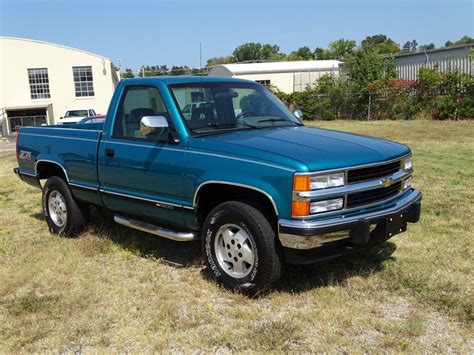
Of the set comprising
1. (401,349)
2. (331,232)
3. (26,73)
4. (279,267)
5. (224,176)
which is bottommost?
(401,349)

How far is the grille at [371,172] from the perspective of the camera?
4188 mm

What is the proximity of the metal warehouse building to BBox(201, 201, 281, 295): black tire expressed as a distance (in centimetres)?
2330

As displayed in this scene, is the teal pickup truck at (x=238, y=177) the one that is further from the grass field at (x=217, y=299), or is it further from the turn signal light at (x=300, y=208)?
the grass field at (x=217, y=299)

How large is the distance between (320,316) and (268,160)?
1.30 metres

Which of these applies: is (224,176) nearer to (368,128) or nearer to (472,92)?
(368,128)

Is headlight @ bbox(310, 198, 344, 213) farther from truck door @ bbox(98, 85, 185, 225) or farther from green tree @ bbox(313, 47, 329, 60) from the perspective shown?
green tree @ bbox(313, 47, 329, 60)

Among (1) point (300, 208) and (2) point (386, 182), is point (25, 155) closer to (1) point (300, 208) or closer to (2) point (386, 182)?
(1) point (300, 208)

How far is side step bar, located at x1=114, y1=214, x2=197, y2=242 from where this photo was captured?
16.1 feet

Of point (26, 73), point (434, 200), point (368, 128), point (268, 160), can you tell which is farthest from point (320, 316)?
point (26, 73)

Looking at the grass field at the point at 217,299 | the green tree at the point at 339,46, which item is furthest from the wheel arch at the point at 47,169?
the green tree at the point at 339,46

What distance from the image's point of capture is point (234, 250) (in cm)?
454

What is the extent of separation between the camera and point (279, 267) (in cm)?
430

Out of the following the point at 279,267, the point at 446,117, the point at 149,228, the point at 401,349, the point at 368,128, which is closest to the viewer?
the point at 401,349

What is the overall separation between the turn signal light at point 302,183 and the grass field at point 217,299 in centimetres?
103
